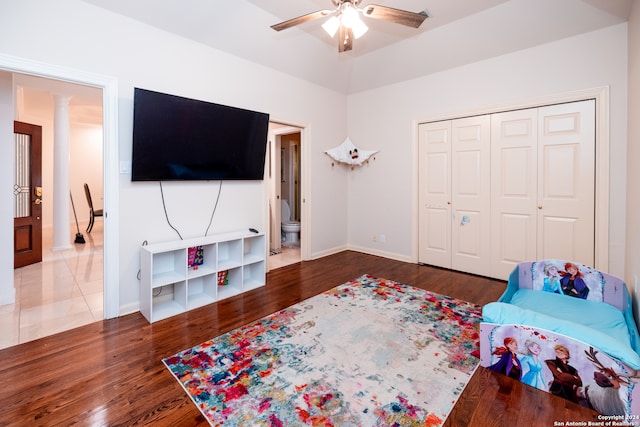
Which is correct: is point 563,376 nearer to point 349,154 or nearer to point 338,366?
point 338,366

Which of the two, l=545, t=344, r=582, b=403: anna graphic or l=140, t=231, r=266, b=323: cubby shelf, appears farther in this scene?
l=140, t=231, r=266, b=323: cubby shelf

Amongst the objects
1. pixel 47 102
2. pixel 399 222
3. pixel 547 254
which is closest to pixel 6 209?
pixel 47 102

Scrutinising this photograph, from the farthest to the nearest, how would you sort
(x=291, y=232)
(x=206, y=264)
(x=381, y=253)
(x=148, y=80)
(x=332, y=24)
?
1. (x=291, y=232)
2. (x=381, y=253)
3. (x=206, y=264)
4. (x=148, y=80)
5. (x=332, y=24)

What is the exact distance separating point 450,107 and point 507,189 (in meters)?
1.34

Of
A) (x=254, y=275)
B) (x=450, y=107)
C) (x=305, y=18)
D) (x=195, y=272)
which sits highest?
(x=305, y=18)

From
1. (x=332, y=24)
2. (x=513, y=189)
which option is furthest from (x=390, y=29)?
(x=513, y=189)

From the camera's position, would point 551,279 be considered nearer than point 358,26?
No

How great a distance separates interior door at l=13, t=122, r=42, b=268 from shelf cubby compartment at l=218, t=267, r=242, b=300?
9.72 feet

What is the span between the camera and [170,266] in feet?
10.1

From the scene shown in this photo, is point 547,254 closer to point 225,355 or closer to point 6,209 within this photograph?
point 225,355

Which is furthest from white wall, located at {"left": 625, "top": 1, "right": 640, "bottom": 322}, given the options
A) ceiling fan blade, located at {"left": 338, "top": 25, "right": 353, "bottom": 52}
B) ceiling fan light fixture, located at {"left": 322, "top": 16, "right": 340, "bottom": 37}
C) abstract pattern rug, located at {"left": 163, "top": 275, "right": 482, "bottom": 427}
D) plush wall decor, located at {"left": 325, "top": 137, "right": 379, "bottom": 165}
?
plush wall decor, located at {"left": 325, "top": 137, "right": 379, "bottom": 165}

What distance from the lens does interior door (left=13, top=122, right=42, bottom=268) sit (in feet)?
13.1

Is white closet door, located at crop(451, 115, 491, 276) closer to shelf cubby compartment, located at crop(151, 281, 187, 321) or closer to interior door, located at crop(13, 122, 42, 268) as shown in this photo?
shelf cubby compartment, located at crop(151, 281, 187, 321)

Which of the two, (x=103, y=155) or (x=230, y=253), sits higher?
(x=103, y=155)
